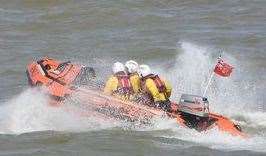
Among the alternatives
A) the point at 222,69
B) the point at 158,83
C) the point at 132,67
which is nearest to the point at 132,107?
the point at 158,83

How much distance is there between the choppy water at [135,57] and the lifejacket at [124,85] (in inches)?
25.5

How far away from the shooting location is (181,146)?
1359 centimetres

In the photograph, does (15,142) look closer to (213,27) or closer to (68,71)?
(68,71)

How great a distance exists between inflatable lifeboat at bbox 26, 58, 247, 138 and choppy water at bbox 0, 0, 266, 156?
0.67 feet

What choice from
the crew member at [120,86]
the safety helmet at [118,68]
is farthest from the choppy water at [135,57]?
the safety helmet at [118,68]

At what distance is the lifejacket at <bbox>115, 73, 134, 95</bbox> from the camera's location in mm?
15133

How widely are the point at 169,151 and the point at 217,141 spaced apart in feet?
4.07

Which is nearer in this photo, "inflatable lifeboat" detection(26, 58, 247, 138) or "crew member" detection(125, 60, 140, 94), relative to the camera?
"inflatable lifeboat" detection(26, 58, 247, 138)

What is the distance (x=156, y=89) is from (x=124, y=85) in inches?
24.3

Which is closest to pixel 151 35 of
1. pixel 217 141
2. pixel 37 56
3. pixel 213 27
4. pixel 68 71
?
pixel 213 27

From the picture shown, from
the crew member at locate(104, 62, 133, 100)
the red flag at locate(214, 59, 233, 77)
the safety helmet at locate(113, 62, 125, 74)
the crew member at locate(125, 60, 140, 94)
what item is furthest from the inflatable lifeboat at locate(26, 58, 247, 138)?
the red flag at locate(214, 59, 233, 77)

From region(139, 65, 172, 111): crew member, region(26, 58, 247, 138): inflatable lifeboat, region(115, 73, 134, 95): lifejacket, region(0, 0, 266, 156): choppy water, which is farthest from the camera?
region(115, 73, 134, 95): lifejacket

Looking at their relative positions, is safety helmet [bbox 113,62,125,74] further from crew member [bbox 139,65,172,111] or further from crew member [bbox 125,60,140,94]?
crew member [bbox 139,65,172,111]

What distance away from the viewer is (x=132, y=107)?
14.9 metres
